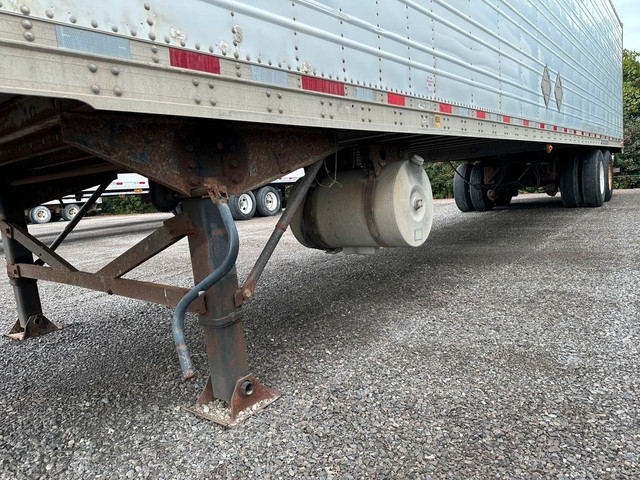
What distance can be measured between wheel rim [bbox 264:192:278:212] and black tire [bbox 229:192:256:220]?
514 mm

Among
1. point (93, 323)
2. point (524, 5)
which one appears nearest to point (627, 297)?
point (524, 5)

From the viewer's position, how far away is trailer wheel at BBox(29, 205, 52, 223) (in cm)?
1694

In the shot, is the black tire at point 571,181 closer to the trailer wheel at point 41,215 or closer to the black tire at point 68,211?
the trailer wheel at point 41,215

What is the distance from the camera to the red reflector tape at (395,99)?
297 cm

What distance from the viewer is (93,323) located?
4.14 meters

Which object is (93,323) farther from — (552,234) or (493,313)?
(552,234)

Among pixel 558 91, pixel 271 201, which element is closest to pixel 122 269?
pixel 558 91

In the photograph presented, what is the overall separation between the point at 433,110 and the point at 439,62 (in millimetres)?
432

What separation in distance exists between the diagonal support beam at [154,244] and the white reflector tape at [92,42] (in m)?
0.90

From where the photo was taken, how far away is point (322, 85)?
244cm

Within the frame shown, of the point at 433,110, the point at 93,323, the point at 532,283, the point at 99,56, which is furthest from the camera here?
the point at 532,283

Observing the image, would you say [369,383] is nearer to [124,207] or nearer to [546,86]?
[546,86]

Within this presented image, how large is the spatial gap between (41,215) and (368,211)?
17.6 metres

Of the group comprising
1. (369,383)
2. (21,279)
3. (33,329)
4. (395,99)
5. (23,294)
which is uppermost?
(395,99)
